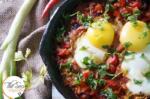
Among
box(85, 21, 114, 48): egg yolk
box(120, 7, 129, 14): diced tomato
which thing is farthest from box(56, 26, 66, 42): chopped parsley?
box(120, 7, 129, 14): diced tomato

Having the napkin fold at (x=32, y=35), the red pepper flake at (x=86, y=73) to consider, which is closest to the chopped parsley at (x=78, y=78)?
the red pepper flake at (x=86, y=73)

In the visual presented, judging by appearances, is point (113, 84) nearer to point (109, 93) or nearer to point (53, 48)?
point (109, 93)

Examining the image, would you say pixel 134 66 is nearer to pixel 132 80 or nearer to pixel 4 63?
pixel 132 80

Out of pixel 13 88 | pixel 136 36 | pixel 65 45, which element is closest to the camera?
pixel 136 36

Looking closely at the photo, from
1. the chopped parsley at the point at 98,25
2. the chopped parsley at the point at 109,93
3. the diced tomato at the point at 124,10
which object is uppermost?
the diced tomato at the point at 124,10

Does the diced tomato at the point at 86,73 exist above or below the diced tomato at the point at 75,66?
below

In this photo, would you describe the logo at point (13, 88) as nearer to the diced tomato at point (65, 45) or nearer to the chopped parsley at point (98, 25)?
the diced tomato at point (65, 45)

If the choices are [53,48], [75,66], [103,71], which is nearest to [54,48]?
[53,48]
